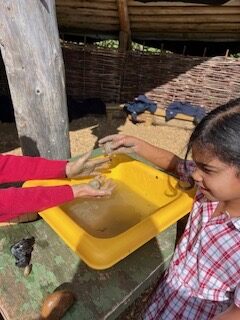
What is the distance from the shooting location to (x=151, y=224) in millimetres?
1426

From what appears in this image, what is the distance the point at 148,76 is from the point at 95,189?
3870 mm

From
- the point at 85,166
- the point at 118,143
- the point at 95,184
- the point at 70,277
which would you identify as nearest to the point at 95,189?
the point at 95,184

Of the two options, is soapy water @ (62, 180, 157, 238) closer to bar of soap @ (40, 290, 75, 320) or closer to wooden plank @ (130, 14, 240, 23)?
bar of soap @ (40, 290, 75, 320)

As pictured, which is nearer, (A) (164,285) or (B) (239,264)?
(B) (239,264)

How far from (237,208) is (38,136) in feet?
4.63

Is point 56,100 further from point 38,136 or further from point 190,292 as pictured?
point 190,292

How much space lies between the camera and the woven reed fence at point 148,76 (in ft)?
16.2

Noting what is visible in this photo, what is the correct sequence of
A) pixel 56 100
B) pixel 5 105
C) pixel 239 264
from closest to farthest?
pixel 239 264
pixel 56 100
pixel 5 105

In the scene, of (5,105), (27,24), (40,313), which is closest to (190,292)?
(40,313)

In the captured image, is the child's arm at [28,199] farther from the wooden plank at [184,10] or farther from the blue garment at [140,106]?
the wooden plank at [184,10]

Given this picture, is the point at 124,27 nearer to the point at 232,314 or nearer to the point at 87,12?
the point at 87,12

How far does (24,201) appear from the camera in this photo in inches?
58.7

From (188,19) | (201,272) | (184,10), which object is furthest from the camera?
(188,19)

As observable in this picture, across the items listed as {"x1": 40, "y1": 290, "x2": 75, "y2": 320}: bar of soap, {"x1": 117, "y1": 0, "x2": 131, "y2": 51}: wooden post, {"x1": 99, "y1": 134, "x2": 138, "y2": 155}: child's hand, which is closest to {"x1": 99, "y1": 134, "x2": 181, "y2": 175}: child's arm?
{"x1": 99, "y1": 134, "x2": 138, "y2": 155}: child's hand
